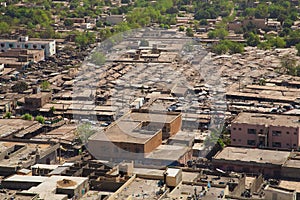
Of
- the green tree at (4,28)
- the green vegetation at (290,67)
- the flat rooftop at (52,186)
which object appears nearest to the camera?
the flat rooftop at (52,186)

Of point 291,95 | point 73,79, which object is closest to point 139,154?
point 291,95

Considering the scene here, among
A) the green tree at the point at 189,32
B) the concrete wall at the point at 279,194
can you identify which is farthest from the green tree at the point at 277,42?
the concrete wall at the point at 279,194

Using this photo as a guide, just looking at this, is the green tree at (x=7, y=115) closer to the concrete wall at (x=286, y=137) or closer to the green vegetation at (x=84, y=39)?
the concrete wall at (x=286, y=137)

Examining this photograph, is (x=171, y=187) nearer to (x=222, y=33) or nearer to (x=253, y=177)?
(x=253, y=177)

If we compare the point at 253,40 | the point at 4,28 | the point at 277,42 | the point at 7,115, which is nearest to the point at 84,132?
the point at 7,115

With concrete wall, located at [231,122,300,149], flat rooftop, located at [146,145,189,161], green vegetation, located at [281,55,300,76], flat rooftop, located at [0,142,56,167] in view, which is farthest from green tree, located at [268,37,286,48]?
flat rooftop, located at [0,142,56,167]

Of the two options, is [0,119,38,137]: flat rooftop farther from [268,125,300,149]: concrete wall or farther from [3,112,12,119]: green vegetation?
[268,125,300,149]: concrete wall
